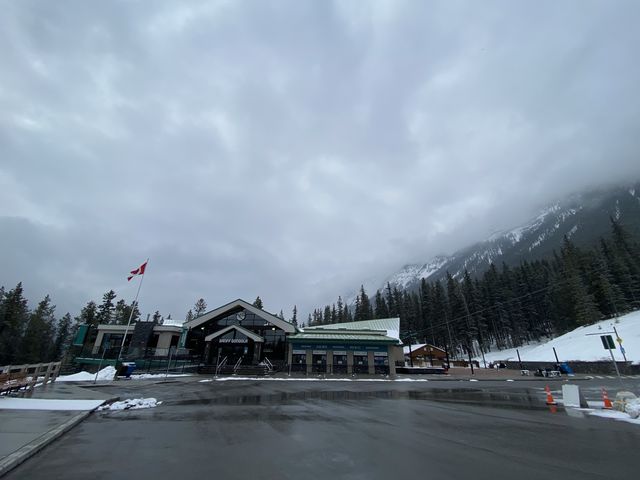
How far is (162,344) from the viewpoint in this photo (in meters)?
46.1

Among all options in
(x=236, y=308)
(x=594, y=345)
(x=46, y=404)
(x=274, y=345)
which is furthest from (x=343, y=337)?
(x=594, y=345)

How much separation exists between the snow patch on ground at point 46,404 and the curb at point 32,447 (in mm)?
2430

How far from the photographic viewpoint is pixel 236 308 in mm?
43875

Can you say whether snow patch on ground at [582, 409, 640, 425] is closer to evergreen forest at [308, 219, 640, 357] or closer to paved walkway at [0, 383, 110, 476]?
paved walkway at [0, 383, 110, 476]

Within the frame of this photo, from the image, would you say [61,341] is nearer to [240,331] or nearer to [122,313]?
[122,313]

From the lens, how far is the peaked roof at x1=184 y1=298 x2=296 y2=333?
42000 millimetres

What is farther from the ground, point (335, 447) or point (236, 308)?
point (236, 308)

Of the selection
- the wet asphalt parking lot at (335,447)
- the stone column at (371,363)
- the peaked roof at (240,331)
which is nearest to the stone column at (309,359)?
the peaked roof at (240,331)

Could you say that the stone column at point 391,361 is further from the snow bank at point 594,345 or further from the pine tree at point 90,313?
the pine tree at point 90,313

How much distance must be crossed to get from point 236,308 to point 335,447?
3918cm

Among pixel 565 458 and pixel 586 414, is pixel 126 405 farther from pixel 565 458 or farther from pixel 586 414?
pixel 586 414

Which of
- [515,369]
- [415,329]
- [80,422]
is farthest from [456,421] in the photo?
[415,329]

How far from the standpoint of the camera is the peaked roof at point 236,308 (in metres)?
42.0

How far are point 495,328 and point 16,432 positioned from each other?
311ft
